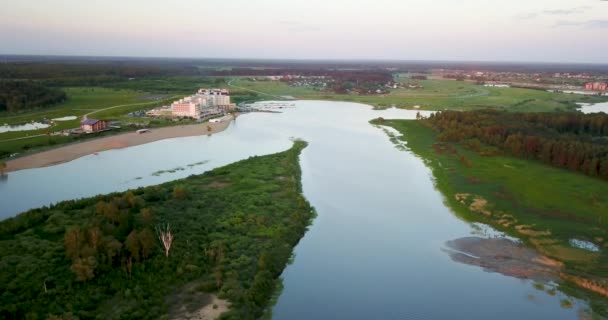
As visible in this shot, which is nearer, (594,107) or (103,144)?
(103,144)

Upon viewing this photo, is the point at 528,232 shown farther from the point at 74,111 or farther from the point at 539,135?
the point at 74,111

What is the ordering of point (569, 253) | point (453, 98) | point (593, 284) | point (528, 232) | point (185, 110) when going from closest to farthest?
point (593, 284)
point (569, 253)
point (528, 232)
point (185, 110)
point (453, 98)

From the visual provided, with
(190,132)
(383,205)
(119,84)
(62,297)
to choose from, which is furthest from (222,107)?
(62,297)

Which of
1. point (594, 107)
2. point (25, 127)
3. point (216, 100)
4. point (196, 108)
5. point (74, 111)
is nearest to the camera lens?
point (25, 127)

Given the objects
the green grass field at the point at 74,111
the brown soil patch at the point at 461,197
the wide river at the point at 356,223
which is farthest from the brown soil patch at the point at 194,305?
the green grass field at the point at 74,111

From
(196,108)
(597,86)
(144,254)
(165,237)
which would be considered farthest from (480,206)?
(597,86)

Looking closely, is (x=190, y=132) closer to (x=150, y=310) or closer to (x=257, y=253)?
(x=257, y=253)
